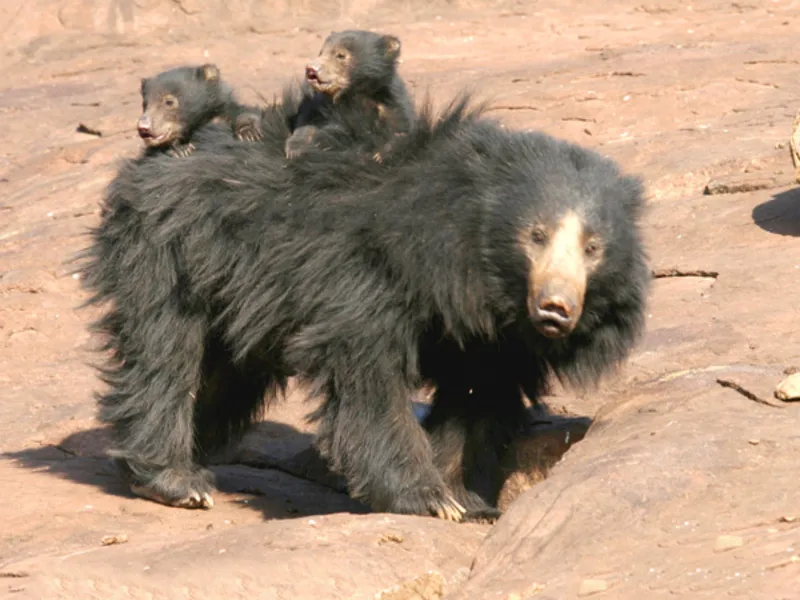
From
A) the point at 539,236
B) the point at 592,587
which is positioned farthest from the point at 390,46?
the point at 592,587

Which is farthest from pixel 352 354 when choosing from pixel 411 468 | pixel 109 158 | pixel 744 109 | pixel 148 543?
pixel 109 158

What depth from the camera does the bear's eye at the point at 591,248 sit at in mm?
5109

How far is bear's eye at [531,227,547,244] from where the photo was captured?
509cm

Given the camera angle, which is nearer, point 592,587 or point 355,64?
point 592,587

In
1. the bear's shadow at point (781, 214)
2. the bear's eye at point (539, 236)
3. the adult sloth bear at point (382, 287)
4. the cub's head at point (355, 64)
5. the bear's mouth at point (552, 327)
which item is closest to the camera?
the bear's mouth at point (552, 327)

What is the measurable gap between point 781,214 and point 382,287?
11.6 feet

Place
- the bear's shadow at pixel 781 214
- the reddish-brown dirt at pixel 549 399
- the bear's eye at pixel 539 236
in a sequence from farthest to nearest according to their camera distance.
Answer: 1. the bear's shadow at pixel 781 214
2. the bear's eye at pixel 539 236
3. the reddish-brown dirt at pixel 549 399

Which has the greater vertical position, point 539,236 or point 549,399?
point 539,236

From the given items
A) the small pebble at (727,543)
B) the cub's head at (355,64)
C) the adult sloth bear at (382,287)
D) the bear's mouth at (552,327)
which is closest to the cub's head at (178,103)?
the adult sloth bear at (382,287)

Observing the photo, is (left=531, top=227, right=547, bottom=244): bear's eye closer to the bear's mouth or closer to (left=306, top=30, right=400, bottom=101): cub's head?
the bear's mouth

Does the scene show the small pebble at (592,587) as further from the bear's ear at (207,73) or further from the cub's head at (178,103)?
the bear's ear at (207,73)

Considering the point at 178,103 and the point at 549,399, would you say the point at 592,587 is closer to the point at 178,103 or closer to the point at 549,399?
the point at 549,399

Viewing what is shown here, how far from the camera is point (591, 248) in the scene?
202 inches

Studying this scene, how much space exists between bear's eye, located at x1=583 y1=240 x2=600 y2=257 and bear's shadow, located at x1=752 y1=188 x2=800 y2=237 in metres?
2.97
